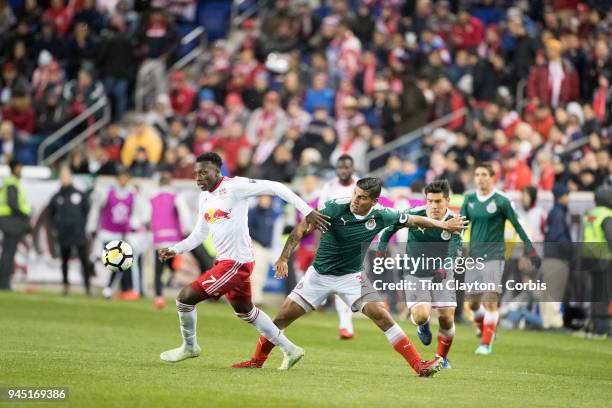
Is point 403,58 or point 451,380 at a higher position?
point 403,58

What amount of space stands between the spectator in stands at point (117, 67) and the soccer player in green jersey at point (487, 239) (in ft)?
46.7

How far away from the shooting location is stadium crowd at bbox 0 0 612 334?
23953mm

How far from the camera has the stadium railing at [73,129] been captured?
28984mm

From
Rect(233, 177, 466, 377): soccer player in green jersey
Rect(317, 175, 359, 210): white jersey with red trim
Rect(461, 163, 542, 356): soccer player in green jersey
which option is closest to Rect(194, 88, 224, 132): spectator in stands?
Rect(317, 175, 359, 210): white jersey with red trim

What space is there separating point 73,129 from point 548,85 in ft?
36.8

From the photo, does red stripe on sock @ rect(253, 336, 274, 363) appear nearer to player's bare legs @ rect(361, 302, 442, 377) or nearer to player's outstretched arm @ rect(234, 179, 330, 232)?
player's bare legs @ rect(361, 302, 442, 377)

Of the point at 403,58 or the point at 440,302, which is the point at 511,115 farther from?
the point at 440,302

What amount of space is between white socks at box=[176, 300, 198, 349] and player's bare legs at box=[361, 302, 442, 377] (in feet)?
5.92

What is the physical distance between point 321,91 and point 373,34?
2464 mm

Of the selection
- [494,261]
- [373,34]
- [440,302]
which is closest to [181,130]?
[373,34]

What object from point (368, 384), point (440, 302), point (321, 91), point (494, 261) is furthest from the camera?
point (321, 91)

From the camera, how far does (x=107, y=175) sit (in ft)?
85.6

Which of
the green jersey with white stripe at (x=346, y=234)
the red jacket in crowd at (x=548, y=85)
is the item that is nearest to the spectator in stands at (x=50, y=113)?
the red jacket in crowd at (x=548, y=85)

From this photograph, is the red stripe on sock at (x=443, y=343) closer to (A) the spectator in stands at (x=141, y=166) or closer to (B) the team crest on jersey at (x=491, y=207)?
(B) the team crest on jersey at (x=491, y=207)
